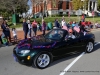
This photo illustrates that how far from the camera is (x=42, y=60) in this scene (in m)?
6.04

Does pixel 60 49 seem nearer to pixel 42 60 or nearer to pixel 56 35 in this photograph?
pixel 56 35

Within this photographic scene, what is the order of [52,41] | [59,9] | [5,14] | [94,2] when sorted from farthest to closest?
[94,2], [59,9], [5,14], [52,41]

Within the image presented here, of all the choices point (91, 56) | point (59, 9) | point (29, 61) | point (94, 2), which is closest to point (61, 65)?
point (29, 61)

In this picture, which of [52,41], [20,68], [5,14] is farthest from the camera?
[5,14]

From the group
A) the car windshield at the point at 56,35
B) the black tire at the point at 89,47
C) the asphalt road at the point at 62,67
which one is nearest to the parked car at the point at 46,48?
the car windshield at the point at 56,35

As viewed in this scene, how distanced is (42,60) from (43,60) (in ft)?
0.13

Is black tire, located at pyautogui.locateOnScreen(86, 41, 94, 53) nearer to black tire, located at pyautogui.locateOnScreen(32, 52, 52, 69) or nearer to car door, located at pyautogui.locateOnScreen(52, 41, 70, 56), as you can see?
car door, located at pyautogui.locateOnScreen(52, 41, 70, 56)

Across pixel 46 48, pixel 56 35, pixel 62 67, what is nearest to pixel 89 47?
pixel 56 35

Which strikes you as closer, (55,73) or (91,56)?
(55,73)

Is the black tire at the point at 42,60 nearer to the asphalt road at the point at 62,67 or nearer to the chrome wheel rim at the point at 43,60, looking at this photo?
the chrome wheel rim at the point at 43,60

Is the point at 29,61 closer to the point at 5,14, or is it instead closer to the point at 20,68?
the point at 20,68

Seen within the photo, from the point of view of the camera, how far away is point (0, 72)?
5.74 metres

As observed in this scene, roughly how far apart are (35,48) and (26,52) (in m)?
0.34

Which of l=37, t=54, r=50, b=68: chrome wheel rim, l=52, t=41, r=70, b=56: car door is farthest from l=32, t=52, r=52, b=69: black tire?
l=52, t=41, r=70, b=56: car door
